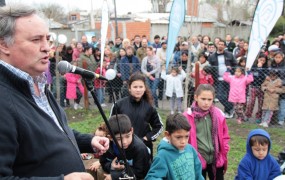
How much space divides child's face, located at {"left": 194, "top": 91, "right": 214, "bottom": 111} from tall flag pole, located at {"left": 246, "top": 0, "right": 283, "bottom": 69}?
3.28 meters

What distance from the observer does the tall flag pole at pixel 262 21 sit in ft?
20.7

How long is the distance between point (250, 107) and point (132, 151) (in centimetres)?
532

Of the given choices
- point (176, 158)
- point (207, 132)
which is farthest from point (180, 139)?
point (207, 132)

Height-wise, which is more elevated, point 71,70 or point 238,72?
point 71,70

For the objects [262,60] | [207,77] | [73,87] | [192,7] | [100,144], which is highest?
[192,7]

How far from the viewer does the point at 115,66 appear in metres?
9.30

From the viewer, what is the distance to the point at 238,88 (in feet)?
24.8

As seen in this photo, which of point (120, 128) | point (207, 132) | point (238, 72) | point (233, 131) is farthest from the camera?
point (238, 72)

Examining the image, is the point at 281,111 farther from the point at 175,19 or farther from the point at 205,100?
the point at 205,100

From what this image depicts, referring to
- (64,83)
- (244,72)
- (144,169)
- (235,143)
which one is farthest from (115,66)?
(144,169)

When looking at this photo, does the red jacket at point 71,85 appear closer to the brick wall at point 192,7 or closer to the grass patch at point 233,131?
the grass patch at point 233,131

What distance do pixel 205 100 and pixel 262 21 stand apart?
3485 millimetres

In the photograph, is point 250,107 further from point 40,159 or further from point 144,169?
point 40,159

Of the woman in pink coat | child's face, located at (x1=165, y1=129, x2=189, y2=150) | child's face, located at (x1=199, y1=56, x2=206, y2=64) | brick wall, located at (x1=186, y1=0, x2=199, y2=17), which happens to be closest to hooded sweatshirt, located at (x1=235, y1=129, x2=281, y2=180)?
child's face, located at (x1=165, y1=129, x2=189, y2=150)
